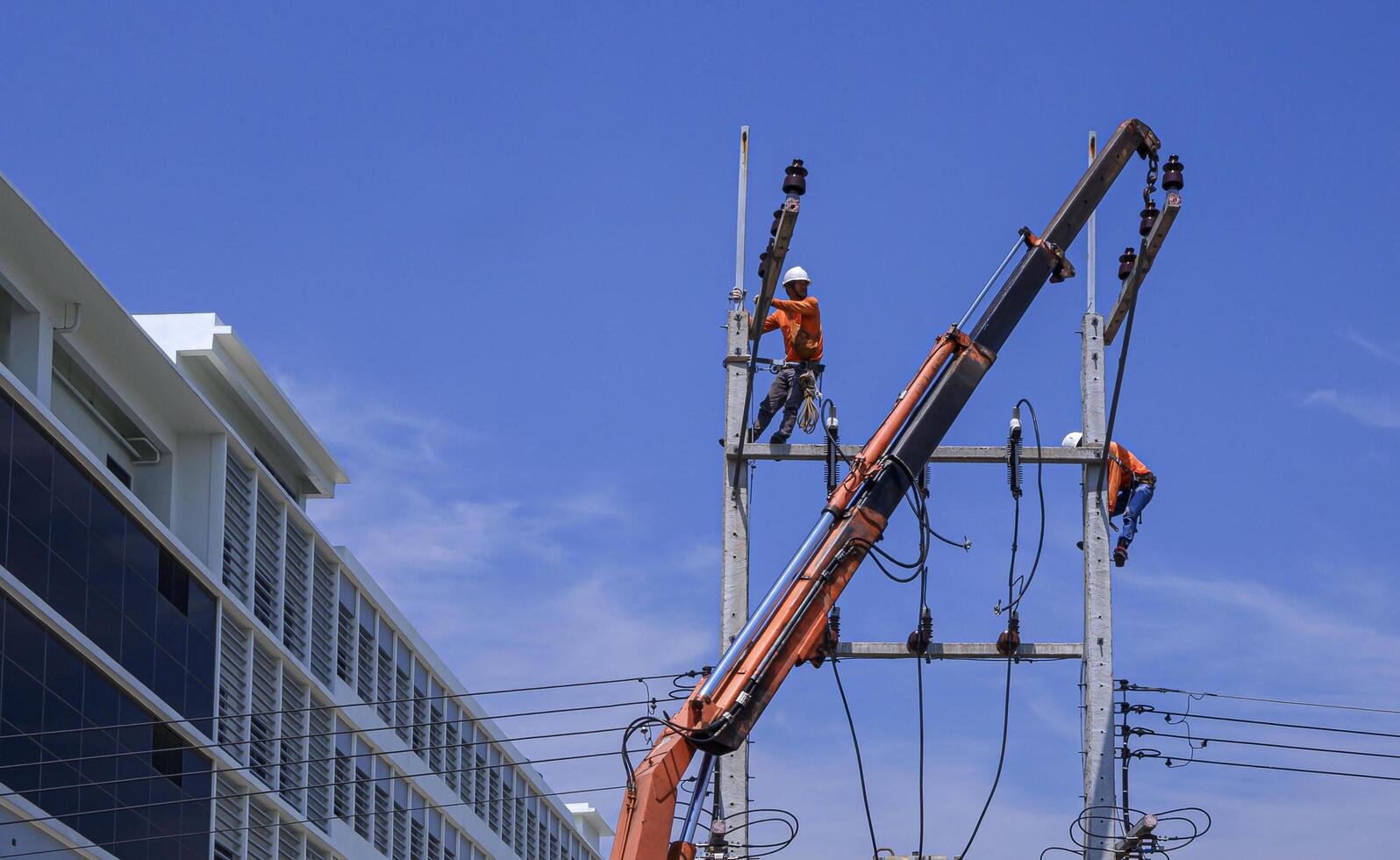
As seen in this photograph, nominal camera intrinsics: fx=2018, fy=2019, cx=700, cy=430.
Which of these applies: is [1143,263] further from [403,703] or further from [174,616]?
[403,703]

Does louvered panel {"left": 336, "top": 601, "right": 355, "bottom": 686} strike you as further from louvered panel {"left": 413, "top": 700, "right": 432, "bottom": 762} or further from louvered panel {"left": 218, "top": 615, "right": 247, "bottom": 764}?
louvered panel {"left": 218, "top": 615, "right": 247, "bottom": 764}

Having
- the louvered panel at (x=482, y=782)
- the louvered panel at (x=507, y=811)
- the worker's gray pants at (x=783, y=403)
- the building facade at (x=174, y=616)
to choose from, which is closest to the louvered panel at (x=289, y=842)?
the building facade at (x=174, y=616)

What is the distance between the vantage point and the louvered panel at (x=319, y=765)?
38.6 metres

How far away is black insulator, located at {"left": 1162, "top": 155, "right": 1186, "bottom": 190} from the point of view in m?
20.2

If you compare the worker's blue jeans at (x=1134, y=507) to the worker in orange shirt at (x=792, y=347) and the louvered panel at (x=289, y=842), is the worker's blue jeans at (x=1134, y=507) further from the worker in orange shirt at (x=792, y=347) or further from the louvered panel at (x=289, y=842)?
the louvered panel at (x=289, y=842)

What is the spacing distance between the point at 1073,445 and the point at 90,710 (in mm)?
15850

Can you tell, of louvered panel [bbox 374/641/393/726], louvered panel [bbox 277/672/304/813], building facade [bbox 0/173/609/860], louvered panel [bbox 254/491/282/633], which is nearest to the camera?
building facade [bbox 0/173/609/860]

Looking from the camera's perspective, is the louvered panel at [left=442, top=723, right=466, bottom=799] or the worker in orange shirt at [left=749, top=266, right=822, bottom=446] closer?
the worker in orange shirt at [left=749, top=266, right=822, bottom=446]

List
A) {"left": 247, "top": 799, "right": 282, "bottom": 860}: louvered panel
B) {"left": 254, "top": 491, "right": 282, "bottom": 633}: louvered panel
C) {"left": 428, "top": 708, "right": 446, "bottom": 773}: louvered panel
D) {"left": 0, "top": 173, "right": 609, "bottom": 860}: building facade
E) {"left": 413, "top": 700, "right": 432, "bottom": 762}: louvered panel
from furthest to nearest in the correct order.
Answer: {"left": 428, "top": 708, "right": 446, "bottom": 773}: louvered panel < {"left": 413, "top": 700, "right": 432, "bottom": 762}: louvered panel < {"left": 254, "top": 491, "right": 282, "bottom": 633}: louvered panel < {"left": 247, "top": 799, "right": 282, "bottom": 860}: louvered panel < {"left": 0, "top": 173, "right": 609, "bottom": 860}: building facade

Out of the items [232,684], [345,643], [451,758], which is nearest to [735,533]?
[232,684]

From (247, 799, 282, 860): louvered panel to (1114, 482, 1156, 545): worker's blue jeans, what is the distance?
19.3 metres

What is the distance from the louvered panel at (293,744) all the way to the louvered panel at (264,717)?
0.38m

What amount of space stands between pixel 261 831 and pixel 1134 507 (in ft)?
67.6

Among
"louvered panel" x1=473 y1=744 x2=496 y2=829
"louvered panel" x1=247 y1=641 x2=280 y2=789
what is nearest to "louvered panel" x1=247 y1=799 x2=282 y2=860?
"louvered panel" x1=247 y1=641 x2=280 y2=789
